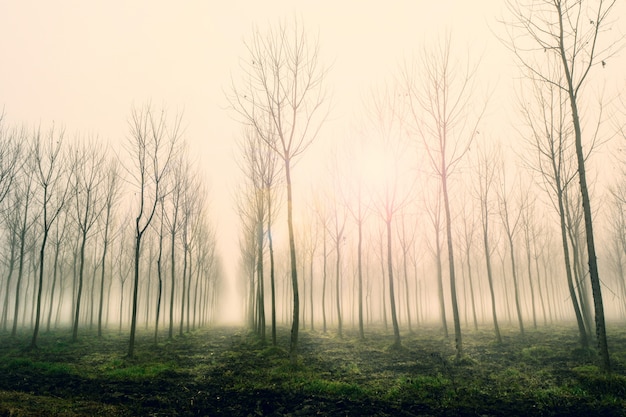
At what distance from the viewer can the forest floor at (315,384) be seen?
19.6ft

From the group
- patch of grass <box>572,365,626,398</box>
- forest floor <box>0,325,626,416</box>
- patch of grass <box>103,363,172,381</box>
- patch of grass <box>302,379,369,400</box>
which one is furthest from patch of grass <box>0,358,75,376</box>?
patch of grass <box>572,365,626,398</box>

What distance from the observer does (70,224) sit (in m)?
21.2

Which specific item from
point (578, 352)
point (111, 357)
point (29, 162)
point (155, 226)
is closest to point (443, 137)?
point (578, 352)

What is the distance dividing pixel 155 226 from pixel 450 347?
70.3 ft

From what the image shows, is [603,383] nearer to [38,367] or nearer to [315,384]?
[315,384]

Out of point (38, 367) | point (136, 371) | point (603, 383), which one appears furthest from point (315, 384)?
point (38, 367)

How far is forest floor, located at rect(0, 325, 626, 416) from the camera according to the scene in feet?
19.6

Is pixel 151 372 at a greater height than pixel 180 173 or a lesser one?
lesser

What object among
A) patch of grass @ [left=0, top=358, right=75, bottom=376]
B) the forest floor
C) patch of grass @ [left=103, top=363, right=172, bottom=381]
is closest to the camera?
the forest floor

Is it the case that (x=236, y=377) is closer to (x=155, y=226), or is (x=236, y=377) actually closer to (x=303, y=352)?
(x=303, y=352)

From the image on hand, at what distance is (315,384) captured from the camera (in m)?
7.63

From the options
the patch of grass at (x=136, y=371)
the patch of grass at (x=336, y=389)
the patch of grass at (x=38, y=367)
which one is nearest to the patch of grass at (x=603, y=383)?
the patch of grass at (x=336, y=389)

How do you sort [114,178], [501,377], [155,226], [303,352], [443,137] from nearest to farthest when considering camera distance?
[501,377], [443,137], [303,352], [114,178], [155,226]

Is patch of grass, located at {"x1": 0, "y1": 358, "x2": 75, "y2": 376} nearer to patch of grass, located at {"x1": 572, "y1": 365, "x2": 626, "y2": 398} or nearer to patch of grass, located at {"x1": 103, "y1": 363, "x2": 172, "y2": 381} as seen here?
patch of grass, located at {"x1": 103, "y1": 363, "x2": 172, "y2": 381}
